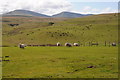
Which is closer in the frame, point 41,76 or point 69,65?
point 41,76

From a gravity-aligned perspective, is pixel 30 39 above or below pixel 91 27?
below

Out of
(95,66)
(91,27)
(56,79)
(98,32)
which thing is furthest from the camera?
(91,27)

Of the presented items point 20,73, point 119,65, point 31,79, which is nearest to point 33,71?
point 20,73

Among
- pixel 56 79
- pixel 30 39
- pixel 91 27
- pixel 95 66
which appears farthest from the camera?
pixel 91 27

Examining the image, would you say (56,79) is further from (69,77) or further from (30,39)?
(30,39)

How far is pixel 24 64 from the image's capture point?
3338 centimetres

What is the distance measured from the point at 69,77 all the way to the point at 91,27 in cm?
8533

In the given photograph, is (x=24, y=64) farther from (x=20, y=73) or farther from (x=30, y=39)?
(x=30, y=39)

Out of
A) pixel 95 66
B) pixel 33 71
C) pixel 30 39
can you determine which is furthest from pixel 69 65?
pixel 30 39

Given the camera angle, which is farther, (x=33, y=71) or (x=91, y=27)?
(x=91, y=27)

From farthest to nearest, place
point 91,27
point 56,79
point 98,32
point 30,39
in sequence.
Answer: point 91,27
point 98,32
point 30,39
point 56,79

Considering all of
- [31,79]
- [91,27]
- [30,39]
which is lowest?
[31,79]

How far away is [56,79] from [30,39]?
203ft

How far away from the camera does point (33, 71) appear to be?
28828 mm
